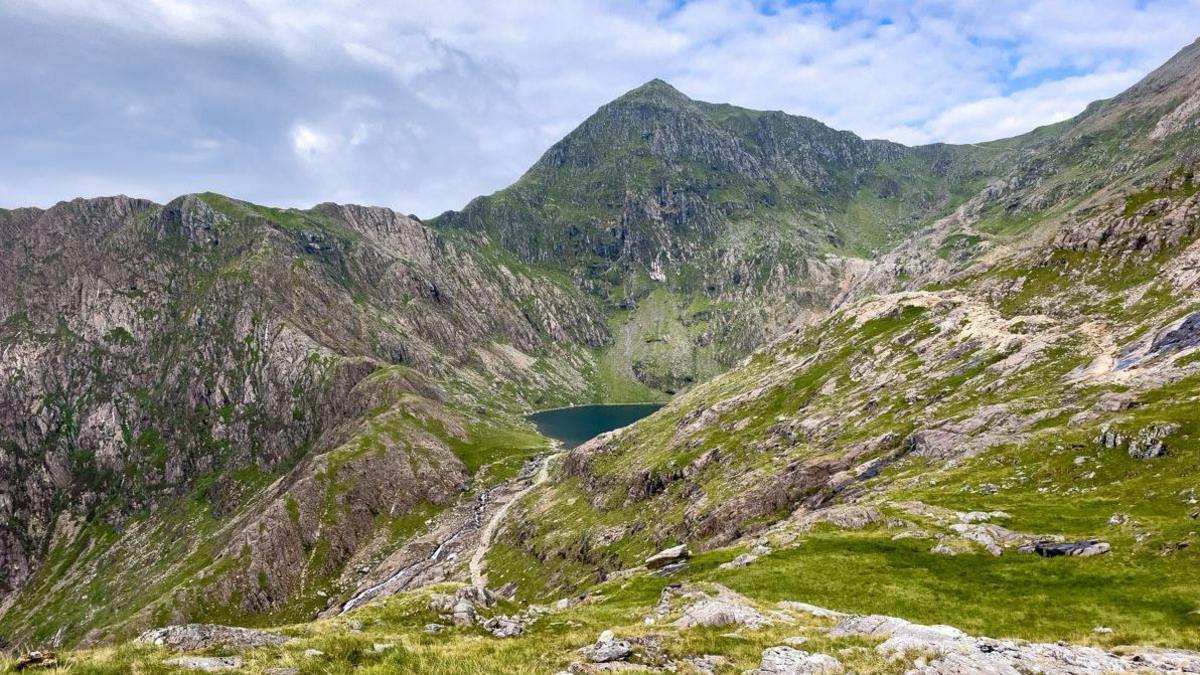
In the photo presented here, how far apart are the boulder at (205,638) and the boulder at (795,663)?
1784 centimetres

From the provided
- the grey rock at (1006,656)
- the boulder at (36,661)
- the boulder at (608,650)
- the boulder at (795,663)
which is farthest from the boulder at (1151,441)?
the boulder at (36,661)

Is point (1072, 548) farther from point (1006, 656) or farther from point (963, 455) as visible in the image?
point (963, 455)

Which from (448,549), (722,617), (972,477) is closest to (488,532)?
(448,549)

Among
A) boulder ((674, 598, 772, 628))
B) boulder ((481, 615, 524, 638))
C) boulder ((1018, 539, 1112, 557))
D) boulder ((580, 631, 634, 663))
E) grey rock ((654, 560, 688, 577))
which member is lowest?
grey rock ((654, 560, 688, 577))

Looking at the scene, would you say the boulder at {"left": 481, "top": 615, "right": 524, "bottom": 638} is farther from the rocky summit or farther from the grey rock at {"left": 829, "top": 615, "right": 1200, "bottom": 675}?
the grey rock at {"left": 829, "top": 615, "right": 1200, "bottom": 675}

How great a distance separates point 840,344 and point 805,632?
12449 cm

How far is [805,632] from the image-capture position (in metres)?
24.0

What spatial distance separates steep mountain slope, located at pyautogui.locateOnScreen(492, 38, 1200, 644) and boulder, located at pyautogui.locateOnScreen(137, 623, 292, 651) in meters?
29.1

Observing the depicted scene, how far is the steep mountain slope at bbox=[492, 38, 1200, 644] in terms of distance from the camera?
36.1m

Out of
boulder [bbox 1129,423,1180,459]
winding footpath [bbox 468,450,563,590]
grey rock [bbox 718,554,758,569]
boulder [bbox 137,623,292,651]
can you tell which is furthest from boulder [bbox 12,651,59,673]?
winding footpath [bbox 468,450,563,590]

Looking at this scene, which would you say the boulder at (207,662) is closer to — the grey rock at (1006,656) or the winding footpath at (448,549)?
the grey rock at (1006,656)

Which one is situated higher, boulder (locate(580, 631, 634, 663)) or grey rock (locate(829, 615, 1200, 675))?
boulder (locate(580, 631, 634, 663))

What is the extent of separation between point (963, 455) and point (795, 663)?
55329mm

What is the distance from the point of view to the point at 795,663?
61.4 ft
